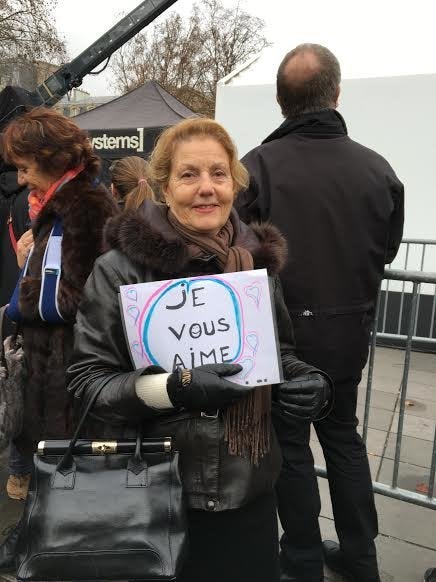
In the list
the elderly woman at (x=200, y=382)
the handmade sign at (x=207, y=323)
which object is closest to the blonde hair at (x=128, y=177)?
the elderly woman at (x=200, y=382)

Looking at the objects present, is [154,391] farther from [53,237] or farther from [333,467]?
[333,467]

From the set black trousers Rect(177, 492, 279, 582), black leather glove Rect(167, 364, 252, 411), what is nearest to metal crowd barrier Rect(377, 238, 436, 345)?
black trousers Rect(177, 492, 279, 582)

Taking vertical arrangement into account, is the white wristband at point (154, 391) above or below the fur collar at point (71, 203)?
below

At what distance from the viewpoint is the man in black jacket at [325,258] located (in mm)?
2027

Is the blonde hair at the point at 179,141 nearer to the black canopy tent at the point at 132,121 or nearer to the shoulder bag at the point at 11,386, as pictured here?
the shoulder bag at the point at 11,386

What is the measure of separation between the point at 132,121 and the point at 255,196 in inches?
283

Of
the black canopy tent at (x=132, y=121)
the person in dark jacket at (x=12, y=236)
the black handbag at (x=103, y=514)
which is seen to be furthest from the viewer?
the black canopy tent at (x=132, y=121)

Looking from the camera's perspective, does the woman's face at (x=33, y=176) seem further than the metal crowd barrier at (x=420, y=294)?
No

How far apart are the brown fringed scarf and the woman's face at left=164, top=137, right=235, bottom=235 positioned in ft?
0.12

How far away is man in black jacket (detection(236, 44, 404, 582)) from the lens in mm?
2027

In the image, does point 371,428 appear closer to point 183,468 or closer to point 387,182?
point 387,182

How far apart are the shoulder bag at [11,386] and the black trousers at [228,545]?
37.3 inches

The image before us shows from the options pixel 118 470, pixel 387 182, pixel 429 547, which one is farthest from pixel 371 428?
pixel 118 470

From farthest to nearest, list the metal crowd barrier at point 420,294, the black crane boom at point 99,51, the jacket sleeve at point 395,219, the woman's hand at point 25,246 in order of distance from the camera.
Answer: the black crane boom at point 99,51 < the metal crowd barrier at point 420,294 < the woman's hand at point 25,246 < the jacket sleeve at point 395,219
